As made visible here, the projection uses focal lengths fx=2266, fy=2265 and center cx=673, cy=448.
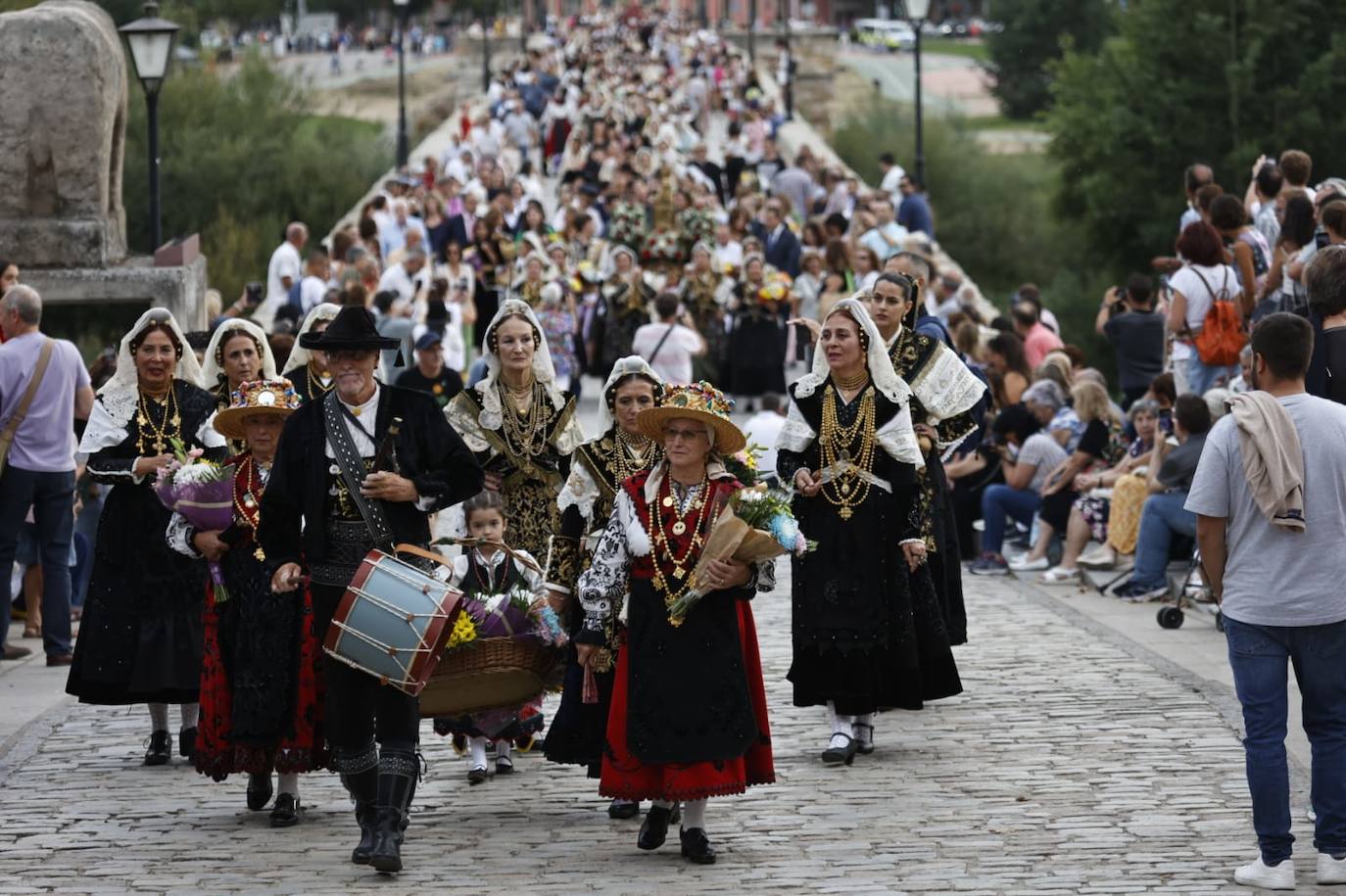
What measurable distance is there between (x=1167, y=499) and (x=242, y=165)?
3098 centimetres

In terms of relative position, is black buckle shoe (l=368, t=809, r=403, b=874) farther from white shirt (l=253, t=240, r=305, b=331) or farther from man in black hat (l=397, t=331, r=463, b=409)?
white shirt (l=253, t=240, r=305, b=331)

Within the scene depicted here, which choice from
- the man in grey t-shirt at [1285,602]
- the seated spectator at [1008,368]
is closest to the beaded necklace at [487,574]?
the man in grey t-shirt at [1285,602]

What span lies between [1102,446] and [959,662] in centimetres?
388

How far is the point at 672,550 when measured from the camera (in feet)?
27.6

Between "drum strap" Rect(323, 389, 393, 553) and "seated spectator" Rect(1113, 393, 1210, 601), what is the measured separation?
6.79 meters

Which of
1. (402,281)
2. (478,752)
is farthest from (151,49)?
(478,752)

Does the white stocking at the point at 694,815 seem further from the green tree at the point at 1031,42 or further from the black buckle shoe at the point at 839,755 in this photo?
the green tree at the point at 1031,42

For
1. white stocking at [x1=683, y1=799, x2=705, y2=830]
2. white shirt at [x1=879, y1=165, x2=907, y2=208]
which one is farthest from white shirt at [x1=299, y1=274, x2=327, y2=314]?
white stocking at [x1=683, y1=799, x2=705, y2=830]

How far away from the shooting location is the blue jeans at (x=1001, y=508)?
54.3 feet

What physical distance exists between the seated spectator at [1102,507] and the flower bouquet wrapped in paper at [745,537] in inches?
284

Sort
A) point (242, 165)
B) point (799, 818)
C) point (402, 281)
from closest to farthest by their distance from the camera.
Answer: point (799, 818) < point (402, 281) < point (242, 165)

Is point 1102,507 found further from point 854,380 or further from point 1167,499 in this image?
point 854,380

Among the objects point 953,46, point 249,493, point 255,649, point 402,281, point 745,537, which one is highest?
point 745,537

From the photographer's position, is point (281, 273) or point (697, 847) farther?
point (281, 273)
